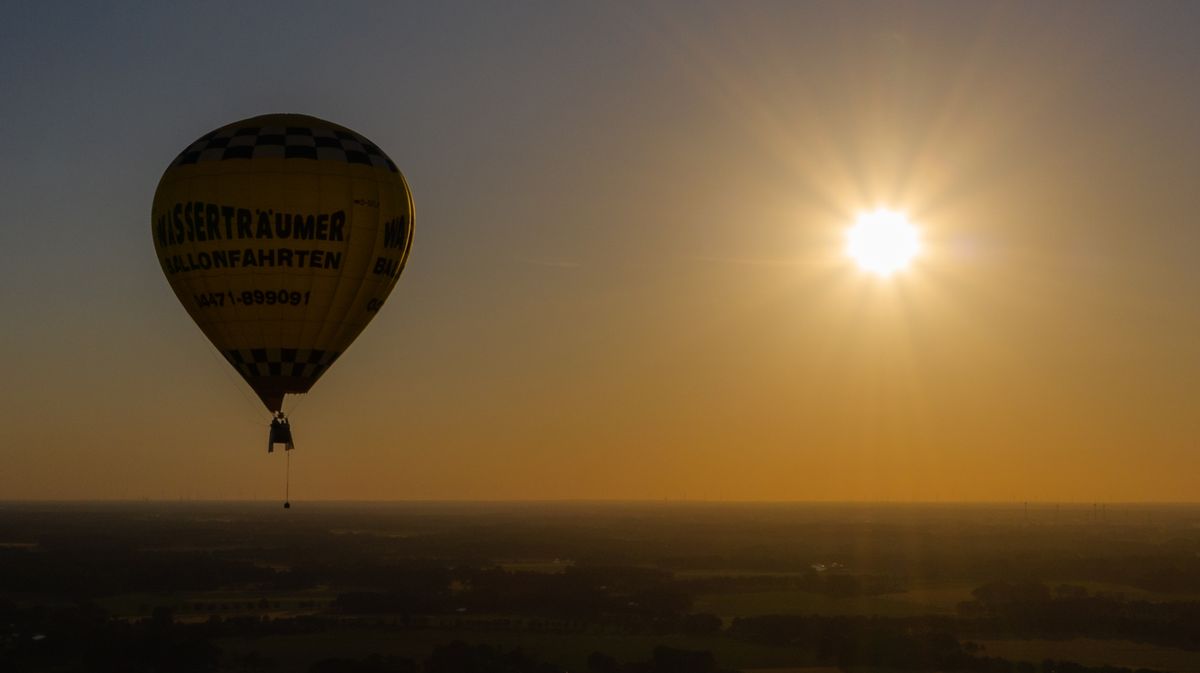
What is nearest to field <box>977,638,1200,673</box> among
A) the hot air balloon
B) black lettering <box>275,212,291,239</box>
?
the hot air balloon

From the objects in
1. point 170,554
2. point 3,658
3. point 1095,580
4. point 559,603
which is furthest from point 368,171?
point 170,554

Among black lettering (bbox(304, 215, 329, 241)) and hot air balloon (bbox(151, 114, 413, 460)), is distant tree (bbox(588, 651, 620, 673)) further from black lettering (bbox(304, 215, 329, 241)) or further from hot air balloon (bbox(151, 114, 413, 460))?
black lettering (bbox(304, 215, 329, 241))

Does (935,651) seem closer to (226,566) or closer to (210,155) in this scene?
(210,155)

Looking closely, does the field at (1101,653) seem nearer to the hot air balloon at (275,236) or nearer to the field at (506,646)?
the field at (506,646)

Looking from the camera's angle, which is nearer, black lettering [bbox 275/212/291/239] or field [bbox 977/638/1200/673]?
black lettering [bbox 275/212/291/239]

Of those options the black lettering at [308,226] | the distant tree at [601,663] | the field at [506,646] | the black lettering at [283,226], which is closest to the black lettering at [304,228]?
the black lettering at [308,226]

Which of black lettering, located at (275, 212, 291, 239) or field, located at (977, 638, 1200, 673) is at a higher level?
black lettering, located at (275, 212, 291, 239)

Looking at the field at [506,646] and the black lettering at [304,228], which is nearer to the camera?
the black lettering at [304,228]
